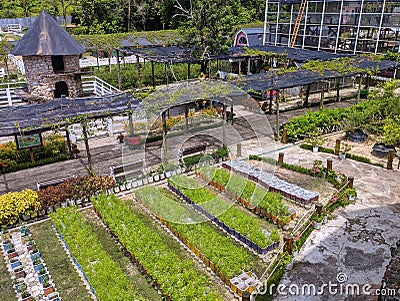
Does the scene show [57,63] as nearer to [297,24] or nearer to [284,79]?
[284,79]

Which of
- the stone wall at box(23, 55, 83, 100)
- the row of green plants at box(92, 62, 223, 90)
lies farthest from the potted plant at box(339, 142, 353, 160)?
the stone wall at box(23, 55, 83, 100)

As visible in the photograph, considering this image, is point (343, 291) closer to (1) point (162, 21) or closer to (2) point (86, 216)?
(2) point (86, 216)

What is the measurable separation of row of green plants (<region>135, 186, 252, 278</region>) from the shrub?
4.11 m

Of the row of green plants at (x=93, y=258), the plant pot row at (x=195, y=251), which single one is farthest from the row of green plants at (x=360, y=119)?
the row of green plants at (x=93, y=258)

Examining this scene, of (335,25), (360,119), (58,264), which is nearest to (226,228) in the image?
(58,264)

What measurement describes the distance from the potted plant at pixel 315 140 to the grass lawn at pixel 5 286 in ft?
50.7

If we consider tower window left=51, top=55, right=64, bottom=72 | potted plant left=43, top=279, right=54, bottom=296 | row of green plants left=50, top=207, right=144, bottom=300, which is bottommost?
potted plant left=43, top=279, right=54, bottom=296

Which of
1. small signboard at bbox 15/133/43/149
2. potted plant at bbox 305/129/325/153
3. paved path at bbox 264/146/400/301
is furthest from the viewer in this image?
potted plant at bbox 305/129/325/153

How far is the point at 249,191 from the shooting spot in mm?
15453

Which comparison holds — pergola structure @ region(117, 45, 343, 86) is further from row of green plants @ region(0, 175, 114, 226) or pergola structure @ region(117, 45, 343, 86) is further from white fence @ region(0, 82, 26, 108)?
row of green plants @ region(0, 175, 114, 226)

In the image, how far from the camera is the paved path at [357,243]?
35.9 ft

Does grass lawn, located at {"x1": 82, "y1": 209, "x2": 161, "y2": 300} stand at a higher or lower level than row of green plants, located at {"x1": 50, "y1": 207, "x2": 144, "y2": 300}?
lower

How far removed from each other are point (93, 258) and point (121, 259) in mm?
998

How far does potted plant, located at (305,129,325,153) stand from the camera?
20109 mm
